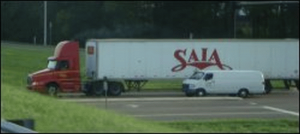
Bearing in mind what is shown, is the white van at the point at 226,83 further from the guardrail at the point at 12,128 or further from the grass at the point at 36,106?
the guardrail at the point at 12,128

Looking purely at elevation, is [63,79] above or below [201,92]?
above

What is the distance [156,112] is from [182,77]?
845mm

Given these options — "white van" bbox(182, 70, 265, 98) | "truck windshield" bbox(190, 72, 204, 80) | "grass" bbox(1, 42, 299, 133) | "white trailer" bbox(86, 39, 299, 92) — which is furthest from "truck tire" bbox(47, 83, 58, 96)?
"truck windshield" bbox(190, 72, 204, 80)

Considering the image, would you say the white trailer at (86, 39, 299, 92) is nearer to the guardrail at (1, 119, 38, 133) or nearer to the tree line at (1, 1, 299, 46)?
the tree line at (1, 1, 299, 46)

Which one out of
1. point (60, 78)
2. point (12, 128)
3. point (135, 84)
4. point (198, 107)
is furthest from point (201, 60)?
point (12, 128)

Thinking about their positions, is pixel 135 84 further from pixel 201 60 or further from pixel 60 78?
pixel 60 78

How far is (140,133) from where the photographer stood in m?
6.85

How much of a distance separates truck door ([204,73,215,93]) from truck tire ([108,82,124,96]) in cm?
130

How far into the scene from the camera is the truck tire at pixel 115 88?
11934 mm

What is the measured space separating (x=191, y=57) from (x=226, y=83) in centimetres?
73

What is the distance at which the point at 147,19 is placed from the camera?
8.48 metres

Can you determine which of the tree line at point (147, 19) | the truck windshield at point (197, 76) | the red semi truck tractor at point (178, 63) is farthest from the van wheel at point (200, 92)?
the tree line at point (147, 19)

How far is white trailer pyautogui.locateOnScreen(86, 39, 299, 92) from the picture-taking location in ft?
29.9

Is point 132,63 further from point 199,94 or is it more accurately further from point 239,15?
point 239,15
